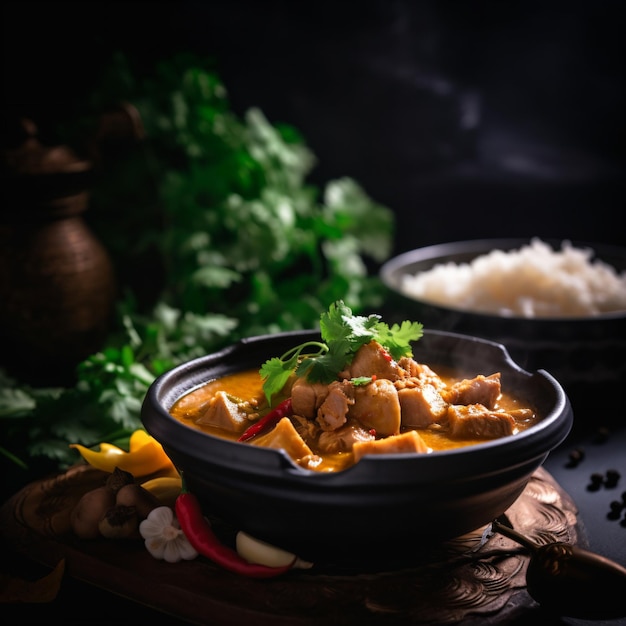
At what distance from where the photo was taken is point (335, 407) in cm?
260

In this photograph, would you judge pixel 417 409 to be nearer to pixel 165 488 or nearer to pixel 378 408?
pixel 378 408

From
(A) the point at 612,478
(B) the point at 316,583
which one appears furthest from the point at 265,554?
(A) the point at 612,478

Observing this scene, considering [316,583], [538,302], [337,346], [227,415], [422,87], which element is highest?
[422,87]

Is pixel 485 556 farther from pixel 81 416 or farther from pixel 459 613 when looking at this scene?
pixel 81 416

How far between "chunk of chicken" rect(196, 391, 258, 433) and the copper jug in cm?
213

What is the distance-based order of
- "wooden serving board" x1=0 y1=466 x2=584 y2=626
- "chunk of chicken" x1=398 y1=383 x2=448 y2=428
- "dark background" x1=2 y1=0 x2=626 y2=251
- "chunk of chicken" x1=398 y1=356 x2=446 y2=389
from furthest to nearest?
"dark background" x1=2 y1=0 x2=626 y2=251, "chunk of chicken" x1=398 y1=356 x2=446 y2=389, "chunk of chicken" x1=398 y1=383 x2=448 y2=428, "wooden serving board" x1=0 y1=466 x2=584 y2=626

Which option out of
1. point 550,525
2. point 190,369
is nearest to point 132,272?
point 190,369

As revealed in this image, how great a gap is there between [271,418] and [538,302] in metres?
2.41

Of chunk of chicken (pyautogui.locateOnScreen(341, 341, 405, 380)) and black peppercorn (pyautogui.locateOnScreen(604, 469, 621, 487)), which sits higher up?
chunk of chicken (pyautogui.locateOnScreen(341, 341, 405, 380))

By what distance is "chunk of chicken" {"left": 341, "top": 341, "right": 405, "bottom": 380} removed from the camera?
9.03ft

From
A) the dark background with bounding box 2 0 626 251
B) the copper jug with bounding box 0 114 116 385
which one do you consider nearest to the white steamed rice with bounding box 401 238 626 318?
the dark background with bounding box 2 0 626 251

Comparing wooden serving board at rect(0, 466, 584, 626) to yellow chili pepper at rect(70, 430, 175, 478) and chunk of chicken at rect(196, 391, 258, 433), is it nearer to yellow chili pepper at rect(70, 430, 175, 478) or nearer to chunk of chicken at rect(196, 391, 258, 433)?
yellow chili pepper at rect(70, 430, 175, 478)

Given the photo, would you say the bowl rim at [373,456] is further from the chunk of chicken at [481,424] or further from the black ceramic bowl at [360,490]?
the chunk of chicken at [481,424]

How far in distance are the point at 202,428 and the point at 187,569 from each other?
479 mm
